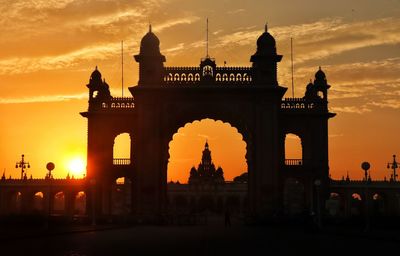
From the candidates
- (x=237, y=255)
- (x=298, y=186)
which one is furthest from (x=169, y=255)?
(x=298, y=186)

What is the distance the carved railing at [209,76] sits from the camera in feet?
202

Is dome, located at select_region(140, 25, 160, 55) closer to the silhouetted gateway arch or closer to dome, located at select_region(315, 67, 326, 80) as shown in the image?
the silhouetted gateway arch

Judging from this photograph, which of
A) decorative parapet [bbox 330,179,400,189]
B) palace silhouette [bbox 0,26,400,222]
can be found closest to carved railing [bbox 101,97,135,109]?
palace silhouette [bbox 0,26,400,222]

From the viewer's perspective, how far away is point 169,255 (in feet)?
77.9

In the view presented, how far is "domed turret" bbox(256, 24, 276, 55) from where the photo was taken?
61.3m

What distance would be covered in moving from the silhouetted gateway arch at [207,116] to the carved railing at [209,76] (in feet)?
0.28

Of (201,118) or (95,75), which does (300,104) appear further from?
(95,75)

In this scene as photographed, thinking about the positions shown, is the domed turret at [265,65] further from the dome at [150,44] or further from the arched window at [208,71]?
the dome at [150,44]

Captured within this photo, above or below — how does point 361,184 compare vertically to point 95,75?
below

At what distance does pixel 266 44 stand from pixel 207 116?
7.94 metres

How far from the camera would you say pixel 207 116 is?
62125 mm

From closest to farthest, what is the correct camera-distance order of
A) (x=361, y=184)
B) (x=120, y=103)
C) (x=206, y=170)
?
1. (x=120, y=103)
2. (x=361, y=184)
3. (x=206, y=170)

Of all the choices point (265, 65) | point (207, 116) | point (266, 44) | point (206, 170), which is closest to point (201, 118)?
point (207, 116)

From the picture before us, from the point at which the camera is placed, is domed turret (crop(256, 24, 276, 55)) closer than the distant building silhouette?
Yes
